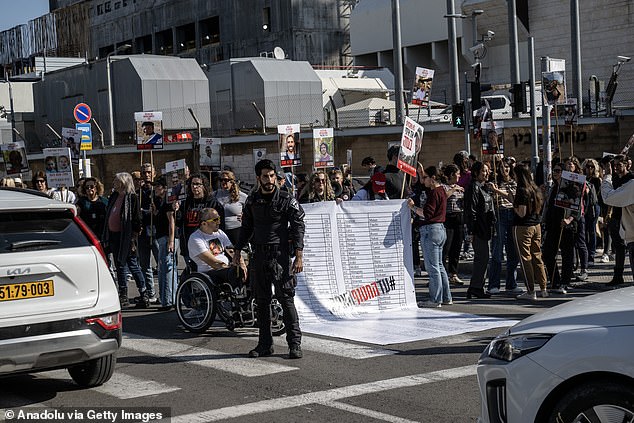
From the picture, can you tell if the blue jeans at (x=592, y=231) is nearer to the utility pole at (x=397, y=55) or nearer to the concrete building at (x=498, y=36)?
the utility pole at (x=397, y=55)

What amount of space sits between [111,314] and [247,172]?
28682 millimetres

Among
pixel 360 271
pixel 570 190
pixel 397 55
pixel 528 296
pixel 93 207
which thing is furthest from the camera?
pixel 397 55

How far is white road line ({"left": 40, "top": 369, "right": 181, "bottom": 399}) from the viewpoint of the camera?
27.2 ft

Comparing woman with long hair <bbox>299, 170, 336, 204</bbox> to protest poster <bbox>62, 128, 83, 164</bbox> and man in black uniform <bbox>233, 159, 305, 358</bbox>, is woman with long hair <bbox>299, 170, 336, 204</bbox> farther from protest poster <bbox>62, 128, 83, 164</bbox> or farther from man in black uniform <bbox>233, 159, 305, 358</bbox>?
protest poster <bbox>62, 128, 83, 164</bbox>

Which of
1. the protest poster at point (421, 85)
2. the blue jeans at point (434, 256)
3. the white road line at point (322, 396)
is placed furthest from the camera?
the protest poster at point (421, 85)

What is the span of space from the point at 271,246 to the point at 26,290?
9.44 ft

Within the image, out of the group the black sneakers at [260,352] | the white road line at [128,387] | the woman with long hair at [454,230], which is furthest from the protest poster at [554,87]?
the white road line at [128,387]

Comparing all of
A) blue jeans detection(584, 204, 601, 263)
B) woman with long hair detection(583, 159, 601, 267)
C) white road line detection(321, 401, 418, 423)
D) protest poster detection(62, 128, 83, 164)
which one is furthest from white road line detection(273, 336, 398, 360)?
protest poster detection(62, 128, 83, 164)

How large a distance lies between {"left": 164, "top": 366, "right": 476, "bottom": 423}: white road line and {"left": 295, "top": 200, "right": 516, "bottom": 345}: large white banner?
9.60 ft

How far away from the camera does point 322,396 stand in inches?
316

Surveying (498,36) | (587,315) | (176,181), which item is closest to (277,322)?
(176,181)

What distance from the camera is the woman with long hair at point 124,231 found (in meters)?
13.6

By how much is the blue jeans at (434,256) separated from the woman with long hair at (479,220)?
85cm

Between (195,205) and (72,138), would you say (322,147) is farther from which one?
(195,205)
